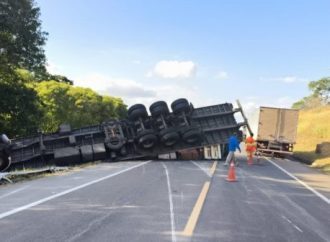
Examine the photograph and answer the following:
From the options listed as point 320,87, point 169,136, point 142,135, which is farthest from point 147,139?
point 320,87

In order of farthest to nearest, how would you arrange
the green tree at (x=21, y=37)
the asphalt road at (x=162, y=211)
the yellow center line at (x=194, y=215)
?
the green tree at (x=21, y=37), the yellow center line at (x=194, y=215), the asphalt road at (x=162, y=211)

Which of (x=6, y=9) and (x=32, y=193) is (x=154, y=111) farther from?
(x=32, y=193)

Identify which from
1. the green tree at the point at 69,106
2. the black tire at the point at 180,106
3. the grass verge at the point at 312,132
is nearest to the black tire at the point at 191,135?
the black tire at the point at 180,106

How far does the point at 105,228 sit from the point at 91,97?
5438cm

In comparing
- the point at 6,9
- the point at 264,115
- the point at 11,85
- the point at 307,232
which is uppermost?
the point at 6,9

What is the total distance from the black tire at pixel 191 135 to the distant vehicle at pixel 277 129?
5.29 metres

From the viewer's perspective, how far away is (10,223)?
25.4 ft

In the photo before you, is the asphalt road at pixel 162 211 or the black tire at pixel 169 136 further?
the black tire at pixel 169 136

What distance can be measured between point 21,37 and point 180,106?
10.6 meters

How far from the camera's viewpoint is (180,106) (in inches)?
1022

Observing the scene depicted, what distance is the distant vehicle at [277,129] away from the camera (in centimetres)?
2906

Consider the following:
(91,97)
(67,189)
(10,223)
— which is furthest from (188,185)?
(91,97)

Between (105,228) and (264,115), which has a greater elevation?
(264,115)

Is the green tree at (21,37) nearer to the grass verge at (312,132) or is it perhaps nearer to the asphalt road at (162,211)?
the asphalt road at (162,211)
